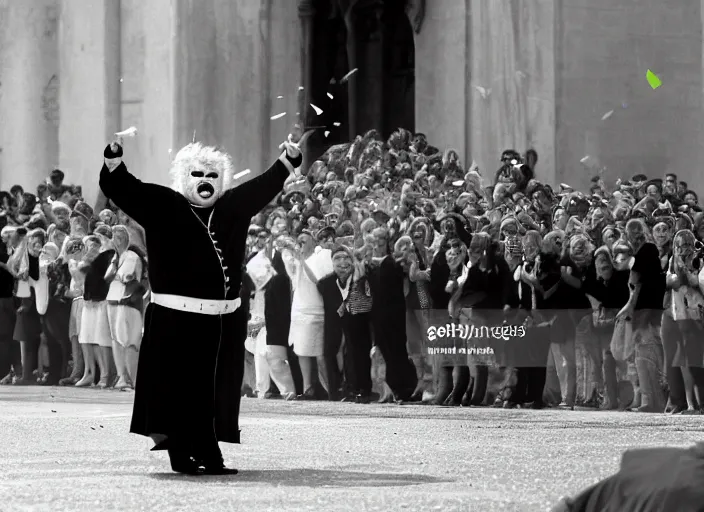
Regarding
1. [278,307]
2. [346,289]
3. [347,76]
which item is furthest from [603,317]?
[347,76]

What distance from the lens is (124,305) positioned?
20.0 m

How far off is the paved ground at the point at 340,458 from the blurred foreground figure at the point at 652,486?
8.52 ft

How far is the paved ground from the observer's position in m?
8.64

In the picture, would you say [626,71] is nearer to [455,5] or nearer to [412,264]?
[455,5]

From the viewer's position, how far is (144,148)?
28.8 m

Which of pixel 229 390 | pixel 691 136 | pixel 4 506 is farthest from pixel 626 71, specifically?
pixel 4 506

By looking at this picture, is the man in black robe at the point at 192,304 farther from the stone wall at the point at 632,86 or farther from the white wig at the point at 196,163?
the stone wall at the point at 632,86

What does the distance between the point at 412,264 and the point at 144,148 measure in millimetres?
12200

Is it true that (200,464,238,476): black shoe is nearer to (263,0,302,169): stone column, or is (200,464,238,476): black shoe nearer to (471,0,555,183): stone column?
(471,0,555,183): stone column

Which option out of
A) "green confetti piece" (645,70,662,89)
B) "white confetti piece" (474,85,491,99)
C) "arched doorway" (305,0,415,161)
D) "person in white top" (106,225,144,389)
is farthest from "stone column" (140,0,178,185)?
"person in white top" (106,225,144,389)

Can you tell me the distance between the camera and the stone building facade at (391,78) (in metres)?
27.9

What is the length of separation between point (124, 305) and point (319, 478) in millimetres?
10594

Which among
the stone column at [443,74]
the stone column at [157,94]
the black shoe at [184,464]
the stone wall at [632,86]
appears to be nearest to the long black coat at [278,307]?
the black shoe at [184,464]

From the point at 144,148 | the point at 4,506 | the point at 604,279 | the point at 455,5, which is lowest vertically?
the point at 4,506
